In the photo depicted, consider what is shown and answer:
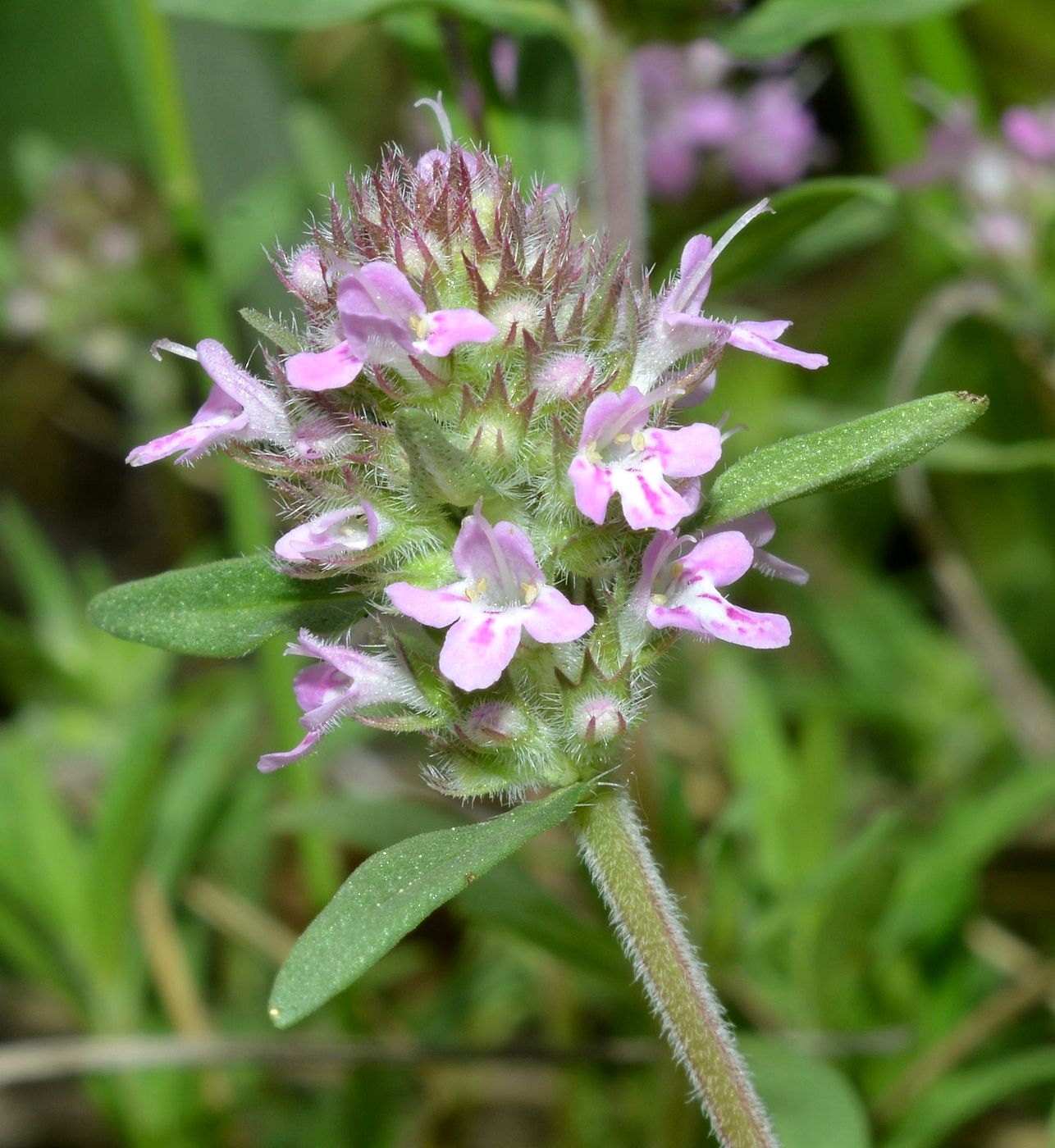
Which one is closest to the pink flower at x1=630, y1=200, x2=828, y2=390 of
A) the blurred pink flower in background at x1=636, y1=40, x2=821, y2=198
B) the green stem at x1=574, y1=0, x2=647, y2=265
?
the green stem at x1=574, y1=0, x2=647, y2=265

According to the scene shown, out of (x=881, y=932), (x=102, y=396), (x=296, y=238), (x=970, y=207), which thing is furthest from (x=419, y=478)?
(x=102, y=396)

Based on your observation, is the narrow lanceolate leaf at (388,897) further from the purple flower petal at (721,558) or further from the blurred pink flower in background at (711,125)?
the blurred pink flower in background at (711,125)

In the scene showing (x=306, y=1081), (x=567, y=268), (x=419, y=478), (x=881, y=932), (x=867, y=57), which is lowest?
(x=306, y=1081)

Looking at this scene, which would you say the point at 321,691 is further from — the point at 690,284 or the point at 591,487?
the point at 690,284

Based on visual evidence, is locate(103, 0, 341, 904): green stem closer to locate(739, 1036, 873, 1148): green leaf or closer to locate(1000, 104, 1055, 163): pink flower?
locate(739, 1036, 873, 1148): green leaf

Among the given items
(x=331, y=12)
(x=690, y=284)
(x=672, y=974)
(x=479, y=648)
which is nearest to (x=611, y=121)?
(x=331, y=12)

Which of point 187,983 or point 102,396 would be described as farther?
point 102,396

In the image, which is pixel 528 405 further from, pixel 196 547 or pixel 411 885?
pixel 196 547
